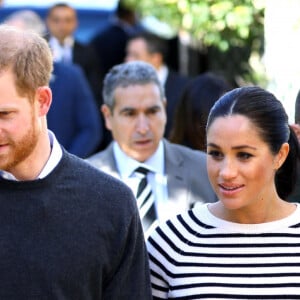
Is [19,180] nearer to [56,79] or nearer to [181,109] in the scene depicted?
[181,109]

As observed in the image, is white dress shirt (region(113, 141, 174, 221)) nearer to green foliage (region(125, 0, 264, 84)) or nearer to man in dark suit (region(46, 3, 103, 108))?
green foliage (region(125, 0, 264, 84))

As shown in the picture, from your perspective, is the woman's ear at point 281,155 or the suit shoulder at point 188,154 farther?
the suit shoulder at point 188,154

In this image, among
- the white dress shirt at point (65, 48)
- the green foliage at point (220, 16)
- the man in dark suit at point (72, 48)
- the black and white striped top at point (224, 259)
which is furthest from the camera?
the man in dark suit at point (72, 48)

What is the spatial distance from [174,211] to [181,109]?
119 cm

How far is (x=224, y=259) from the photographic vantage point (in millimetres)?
3793

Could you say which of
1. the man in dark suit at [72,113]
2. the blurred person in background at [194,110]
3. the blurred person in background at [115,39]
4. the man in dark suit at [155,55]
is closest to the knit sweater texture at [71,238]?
the blurred person in background at [194,110]

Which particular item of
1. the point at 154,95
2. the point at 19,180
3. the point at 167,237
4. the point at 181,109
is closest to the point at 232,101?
the point at 167,237

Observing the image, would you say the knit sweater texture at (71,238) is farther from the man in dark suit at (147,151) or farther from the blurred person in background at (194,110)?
the blurred person in background at (194,110)

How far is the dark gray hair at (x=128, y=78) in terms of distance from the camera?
580 cm

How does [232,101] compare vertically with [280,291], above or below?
above

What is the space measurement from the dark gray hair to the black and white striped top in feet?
6.48

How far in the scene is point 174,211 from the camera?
17.4ft

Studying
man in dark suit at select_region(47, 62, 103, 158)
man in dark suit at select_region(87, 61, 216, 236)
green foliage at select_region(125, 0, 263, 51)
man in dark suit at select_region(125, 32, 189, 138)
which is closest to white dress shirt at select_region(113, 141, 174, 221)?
man in dark suit at select_region(87, 61, 216, 236)

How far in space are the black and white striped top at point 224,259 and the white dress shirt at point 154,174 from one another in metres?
1.36
